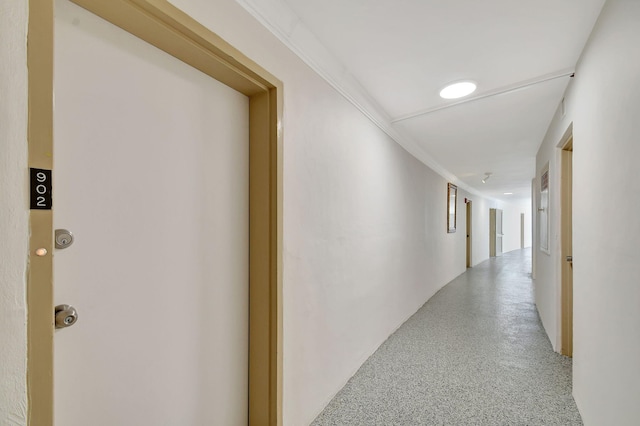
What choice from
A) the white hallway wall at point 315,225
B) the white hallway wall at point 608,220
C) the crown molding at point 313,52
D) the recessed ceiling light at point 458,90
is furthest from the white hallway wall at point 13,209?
the recessed ceiling light at point 458,90

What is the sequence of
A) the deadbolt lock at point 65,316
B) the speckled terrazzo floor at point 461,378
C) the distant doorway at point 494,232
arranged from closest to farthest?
the deadbolt lock at point 65,316, the speckled terrazzo floor at point 461,378, the distant doorway at point 494,232

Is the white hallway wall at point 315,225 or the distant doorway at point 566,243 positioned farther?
the distant doorway at point 566,243

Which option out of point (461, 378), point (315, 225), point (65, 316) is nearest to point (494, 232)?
point (461, 378)

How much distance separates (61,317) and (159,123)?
717 millimetres

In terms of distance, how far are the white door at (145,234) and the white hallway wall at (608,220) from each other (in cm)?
161

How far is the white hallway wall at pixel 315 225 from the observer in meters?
0.63

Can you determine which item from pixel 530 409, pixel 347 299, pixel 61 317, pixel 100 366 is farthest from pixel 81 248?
pixel 530 409

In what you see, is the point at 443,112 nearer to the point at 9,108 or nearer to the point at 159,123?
the point at 159,123

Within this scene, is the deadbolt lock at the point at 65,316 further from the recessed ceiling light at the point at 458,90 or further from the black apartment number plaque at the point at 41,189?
the recessed ceiling light at the point at 458,90

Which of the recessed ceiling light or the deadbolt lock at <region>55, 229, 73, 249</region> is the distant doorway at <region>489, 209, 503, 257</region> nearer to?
the recessed ceiling light

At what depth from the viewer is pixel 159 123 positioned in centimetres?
107

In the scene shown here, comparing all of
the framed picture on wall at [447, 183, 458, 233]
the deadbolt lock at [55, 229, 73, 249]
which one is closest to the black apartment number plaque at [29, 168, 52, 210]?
the deadbolt lock at [55, 229, 73, 249]

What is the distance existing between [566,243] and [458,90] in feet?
5.52

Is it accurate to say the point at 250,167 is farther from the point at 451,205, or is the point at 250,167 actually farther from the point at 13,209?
the point at 451,205
